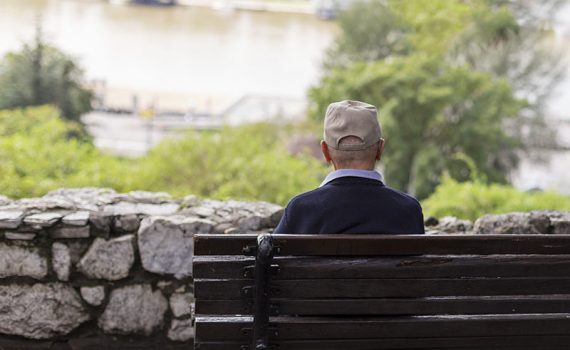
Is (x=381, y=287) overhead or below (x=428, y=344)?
overhead

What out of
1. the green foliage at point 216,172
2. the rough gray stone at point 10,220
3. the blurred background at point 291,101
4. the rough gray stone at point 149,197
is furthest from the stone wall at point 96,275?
the green foliage at point 216,172

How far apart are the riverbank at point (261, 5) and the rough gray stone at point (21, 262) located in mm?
72993

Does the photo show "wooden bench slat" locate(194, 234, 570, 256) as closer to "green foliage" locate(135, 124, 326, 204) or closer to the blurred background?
the blurred background

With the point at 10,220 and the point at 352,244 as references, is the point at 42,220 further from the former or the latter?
the point at 352,244

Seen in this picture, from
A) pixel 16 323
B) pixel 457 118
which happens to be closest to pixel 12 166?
pixel 16 323

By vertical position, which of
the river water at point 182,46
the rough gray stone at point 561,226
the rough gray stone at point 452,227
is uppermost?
the river water at point 182,46

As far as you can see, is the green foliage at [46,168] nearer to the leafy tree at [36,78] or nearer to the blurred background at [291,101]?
the blurred background at [291,101]

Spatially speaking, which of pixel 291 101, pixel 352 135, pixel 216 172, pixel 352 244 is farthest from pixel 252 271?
pixel 291 101

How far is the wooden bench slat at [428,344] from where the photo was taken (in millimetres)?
2217

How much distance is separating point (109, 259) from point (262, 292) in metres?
1.47

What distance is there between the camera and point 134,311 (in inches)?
138

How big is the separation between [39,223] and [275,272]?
1583mm

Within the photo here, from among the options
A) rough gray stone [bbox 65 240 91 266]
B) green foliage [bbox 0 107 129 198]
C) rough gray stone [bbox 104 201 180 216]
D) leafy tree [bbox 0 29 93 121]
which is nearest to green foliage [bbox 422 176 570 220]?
green foliage [bbox 0 107 129 198]

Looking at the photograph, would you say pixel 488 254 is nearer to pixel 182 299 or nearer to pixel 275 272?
pixel 275 272
